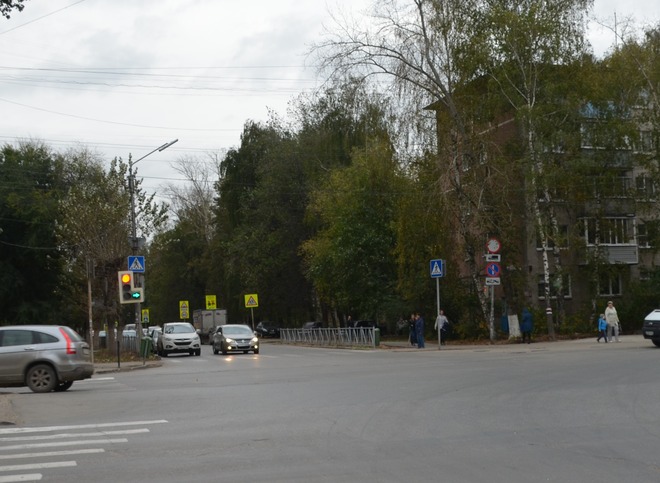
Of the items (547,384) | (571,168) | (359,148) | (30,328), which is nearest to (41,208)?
(359,148)

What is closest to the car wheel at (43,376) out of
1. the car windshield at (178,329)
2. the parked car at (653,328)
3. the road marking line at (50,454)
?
the road marking line at (50,454)

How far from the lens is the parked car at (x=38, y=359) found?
70.8ft

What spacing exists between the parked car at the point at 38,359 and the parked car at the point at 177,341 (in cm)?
2283

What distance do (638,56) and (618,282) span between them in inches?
624

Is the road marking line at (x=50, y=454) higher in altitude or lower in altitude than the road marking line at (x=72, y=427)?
higher

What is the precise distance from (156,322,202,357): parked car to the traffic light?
1178 centimetres

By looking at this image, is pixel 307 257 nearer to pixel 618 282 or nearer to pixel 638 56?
pixel 618 282

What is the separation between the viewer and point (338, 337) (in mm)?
49344

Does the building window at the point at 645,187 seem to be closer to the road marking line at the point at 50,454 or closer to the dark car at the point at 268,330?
the dark car at the point at 268,330

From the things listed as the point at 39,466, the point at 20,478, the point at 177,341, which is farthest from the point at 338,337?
the point at 20,478

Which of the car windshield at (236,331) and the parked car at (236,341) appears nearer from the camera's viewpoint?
the parked car at (236,341)

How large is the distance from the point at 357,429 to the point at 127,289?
2164cm

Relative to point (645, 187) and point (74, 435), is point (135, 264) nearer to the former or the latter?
point (74, 435)

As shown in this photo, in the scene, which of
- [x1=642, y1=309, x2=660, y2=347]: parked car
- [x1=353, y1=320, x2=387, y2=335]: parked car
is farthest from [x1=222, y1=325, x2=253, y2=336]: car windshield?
[x1=642, y1=309, x2=660, y2=347]: parked car
